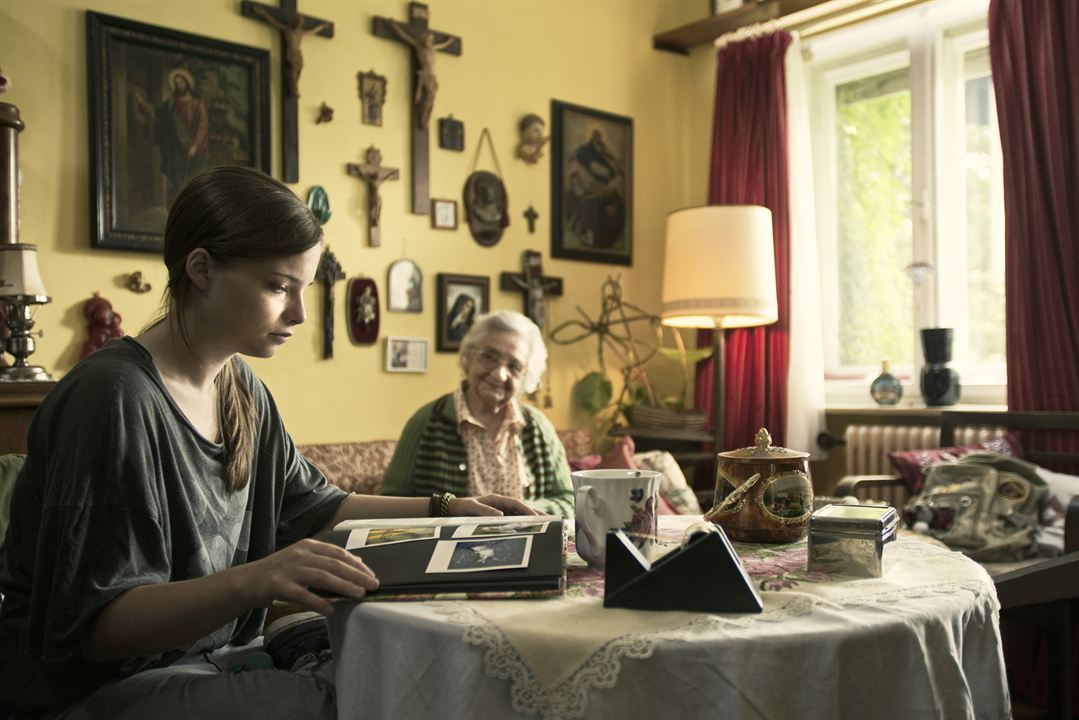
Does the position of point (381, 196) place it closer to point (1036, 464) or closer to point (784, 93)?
point (784, 93)

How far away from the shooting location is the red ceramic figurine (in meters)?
3.12

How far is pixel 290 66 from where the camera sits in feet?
11.7

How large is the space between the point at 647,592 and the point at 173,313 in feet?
2.87

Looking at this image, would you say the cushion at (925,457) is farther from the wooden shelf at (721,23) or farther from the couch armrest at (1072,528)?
the wooden shelf at (721,23)

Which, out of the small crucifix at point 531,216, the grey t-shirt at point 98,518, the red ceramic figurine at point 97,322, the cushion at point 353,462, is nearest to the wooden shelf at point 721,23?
the small crucifix at point 531,216

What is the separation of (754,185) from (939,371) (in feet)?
4.15

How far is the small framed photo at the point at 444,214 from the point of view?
402cm

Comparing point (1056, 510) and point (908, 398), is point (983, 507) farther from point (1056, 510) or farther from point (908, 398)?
point (908, 398)

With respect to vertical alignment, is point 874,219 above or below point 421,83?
below

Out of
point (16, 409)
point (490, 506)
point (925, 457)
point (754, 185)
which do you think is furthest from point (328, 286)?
point (925, 457)

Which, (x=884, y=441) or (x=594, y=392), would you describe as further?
(x=594, y=392)

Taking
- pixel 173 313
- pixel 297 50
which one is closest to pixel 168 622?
pixel 173 313

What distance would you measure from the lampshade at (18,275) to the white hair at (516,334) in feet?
4.25

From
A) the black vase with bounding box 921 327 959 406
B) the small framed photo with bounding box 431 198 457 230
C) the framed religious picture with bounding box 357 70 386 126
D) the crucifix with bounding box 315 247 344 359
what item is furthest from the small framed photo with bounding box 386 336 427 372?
the black vase with bounding box 921 327 959 406
